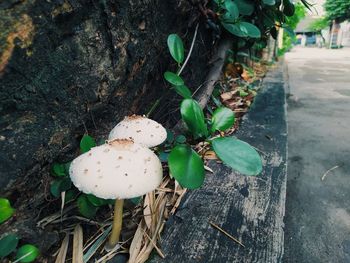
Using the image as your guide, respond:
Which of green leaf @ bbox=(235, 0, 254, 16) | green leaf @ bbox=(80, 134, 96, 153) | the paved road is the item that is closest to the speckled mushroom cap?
green leaf @ bbox=(80, 134, 96, 153)

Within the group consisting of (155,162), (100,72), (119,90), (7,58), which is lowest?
(155,162)

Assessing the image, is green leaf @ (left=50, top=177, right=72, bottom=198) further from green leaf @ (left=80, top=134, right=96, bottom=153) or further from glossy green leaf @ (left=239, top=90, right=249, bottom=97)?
glossy green leaf @ (left=239, top=90, right=249, bottom=97)

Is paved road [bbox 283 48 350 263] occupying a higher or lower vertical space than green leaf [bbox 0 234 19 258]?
lower

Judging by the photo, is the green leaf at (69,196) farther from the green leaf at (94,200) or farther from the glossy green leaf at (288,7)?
the glossy green leaf at (288,7)

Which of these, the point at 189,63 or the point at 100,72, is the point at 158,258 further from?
the point at 189,63

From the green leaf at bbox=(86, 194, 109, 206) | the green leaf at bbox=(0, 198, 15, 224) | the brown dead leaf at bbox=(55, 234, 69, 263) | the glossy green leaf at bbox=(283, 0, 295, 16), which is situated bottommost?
the brown dead leaf at bbox=(55, 234, 69, 263)

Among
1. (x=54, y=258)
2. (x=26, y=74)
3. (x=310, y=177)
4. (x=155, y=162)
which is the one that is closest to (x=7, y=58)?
(x=26, y=74)

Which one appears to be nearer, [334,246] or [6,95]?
[6,95]
